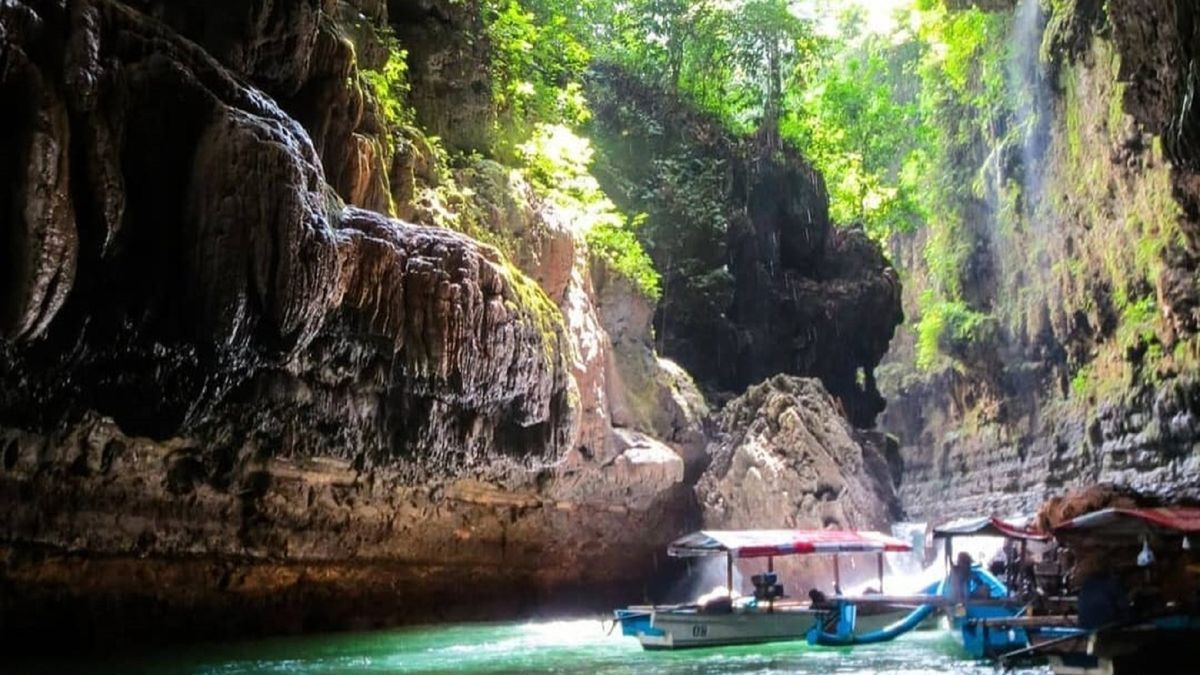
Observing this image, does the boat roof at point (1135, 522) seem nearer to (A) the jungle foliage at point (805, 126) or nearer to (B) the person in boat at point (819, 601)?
(B) the person in boat at point (819, 601)

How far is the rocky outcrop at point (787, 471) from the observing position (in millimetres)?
25547

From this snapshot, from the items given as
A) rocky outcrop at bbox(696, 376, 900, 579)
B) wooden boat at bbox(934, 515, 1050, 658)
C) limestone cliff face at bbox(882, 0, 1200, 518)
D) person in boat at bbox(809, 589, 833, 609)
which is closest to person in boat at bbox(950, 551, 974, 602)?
wooden boat at bbox(934, 515, 1050, 658)

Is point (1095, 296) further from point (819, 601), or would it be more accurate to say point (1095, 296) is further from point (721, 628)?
point (721, 628)

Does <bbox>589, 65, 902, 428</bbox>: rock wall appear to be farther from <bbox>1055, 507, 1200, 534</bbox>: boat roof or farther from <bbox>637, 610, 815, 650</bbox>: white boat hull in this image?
<bbox>1055, 507, 1200, 534</bbox>: boat roof

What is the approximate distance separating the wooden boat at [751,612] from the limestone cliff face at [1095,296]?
7.49 meters

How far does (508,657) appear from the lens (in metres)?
16.0

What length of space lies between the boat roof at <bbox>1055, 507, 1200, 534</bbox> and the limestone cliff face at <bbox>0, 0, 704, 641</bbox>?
27.8ft

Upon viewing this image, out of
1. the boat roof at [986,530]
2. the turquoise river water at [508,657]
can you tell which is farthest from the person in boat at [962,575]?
the turquoise river water at [508,657]

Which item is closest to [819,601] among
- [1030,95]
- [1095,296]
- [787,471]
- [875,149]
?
[787,471]

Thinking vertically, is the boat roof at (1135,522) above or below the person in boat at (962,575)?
above

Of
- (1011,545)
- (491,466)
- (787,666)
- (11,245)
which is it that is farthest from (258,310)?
(1011,545)

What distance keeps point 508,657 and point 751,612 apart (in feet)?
17.0

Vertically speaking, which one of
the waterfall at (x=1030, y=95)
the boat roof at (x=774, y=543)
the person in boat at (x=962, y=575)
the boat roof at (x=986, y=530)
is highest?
the waterfall at (x=1030, y=95)

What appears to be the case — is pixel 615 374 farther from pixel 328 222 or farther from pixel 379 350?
pixel 328 222
